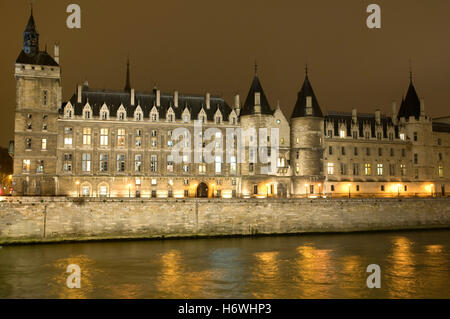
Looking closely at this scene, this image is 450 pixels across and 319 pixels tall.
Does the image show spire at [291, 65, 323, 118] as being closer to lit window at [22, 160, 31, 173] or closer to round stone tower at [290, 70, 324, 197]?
round stone tower at [290, 70, 324, 197]

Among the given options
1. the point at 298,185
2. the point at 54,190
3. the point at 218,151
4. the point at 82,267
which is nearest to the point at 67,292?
the point at 82,267

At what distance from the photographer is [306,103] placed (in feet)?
197

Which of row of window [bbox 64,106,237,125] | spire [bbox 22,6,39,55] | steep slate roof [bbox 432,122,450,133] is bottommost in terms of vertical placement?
row of window [bbox 64,106,237,125]

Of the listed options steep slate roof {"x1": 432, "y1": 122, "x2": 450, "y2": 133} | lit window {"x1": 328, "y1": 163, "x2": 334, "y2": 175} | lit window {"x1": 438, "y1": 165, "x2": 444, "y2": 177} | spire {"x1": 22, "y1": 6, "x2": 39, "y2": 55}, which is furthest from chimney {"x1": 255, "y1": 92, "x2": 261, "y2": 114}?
lit window {"x1": 438, "y1": 165, "x2": 444, "y2": 177}

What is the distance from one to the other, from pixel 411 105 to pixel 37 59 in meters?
49.7

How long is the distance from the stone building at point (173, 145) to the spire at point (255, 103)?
0.14m

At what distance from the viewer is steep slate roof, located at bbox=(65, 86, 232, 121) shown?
179ft

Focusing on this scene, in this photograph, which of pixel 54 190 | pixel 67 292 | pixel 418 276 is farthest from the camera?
pixel 54 190

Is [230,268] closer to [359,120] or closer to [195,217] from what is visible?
[195,217]

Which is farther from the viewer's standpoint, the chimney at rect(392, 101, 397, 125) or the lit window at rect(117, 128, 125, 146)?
the chimney at rect(392, 101, 397, 125)

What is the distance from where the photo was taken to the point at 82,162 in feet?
173

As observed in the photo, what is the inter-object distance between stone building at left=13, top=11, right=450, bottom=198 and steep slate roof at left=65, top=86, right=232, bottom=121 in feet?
0.39

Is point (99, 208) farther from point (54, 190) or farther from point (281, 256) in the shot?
point (281, 256)
